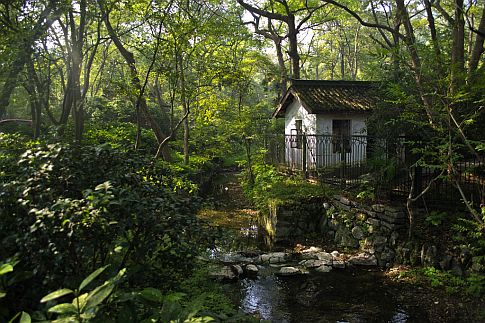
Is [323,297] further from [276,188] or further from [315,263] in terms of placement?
[276,188]

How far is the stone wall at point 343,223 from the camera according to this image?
320 inches

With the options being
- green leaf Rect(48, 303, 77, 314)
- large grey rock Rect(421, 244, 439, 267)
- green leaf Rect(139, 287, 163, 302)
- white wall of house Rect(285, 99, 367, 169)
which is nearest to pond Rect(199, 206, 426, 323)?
large grey rock Rect(421, 244, 439, 267)

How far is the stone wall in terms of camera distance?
26.7ft

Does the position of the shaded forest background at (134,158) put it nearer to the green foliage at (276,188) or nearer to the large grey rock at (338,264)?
the green foliage at (276,188)

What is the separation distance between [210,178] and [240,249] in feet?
38.9

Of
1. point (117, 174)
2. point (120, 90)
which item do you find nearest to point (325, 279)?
point (117, 174)

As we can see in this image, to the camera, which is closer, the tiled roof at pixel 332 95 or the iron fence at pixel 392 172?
the iron fence at pixel 392 172

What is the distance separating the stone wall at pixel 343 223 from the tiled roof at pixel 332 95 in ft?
15.5

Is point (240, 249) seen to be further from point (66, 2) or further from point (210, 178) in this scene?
point (210, 178)

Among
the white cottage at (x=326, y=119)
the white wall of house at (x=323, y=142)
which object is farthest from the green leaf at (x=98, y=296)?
the white cottage at (x=326, y=119)

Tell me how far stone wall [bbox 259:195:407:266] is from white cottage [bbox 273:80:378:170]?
2600 mm

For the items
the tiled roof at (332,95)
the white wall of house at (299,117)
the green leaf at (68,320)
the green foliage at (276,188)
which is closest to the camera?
the green leaf at (68,320)

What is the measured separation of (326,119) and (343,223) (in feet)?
18.6

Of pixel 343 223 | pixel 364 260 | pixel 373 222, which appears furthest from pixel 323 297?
pixel 343 223
